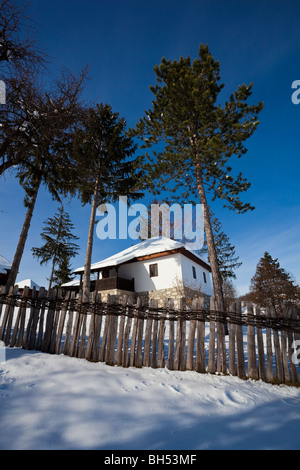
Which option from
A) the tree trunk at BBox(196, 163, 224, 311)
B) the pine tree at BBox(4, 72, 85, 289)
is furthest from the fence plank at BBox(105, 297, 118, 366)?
the tree trunk at BBox(196, 163, 224, 311)

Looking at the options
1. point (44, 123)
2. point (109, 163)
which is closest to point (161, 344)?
point (44, 123)

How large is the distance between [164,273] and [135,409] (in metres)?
17.2

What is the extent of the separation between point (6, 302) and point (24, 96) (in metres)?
5.00

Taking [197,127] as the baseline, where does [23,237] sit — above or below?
below

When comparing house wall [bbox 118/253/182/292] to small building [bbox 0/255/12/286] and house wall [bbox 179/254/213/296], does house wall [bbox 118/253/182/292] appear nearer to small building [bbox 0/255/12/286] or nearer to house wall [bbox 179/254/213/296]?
house wall [bbox 179/254/213/296]

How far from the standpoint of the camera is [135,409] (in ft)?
8.93

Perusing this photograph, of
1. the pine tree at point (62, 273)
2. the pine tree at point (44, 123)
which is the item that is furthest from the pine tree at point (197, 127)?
the pine tree at point (62, 273)

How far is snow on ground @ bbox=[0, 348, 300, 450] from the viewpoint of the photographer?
2.20m

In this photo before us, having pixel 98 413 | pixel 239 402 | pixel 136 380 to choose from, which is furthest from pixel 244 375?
pixel 98 413

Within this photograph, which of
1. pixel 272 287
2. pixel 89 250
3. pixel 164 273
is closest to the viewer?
pixel 89 250

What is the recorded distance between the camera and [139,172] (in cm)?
1644

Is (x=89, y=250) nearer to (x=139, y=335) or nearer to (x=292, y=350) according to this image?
(x=139, y=335)

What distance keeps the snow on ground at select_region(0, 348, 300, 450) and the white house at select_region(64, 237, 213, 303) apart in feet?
49.5
